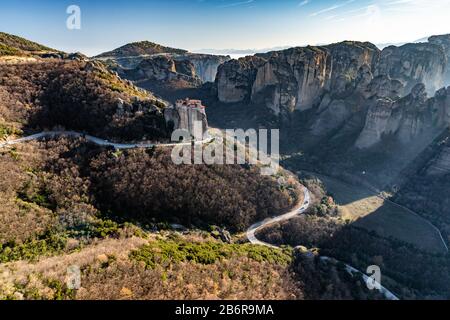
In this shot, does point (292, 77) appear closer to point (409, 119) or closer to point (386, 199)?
point (409, 119)

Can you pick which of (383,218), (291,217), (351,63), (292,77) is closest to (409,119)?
(383,218)

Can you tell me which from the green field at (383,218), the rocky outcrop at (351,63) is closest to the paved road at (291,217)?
the green field at (383,218)

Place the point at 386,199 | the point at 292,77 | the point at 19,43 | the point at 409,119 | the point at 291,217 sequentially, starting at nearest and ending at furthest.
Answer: the point at 291,217 < the point at 386,199 < the point at 409,119 < the point at 19,43 < the point at 292,77

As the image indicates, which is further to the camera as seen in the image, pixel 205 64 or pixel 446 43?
pixel 205 64

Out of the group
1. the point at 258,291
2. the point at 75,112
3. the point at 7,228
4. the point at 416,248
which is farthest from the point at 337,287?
the point at 75,112

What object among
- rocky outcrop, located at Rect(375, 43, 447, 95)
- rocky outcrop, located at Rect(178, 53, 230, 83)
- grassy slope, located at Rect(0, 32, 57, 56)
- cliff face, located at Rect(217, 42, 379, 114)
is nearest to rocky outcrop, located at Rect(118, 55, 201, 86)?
cliff face, located at Rect(217, 42, 379, 114)
